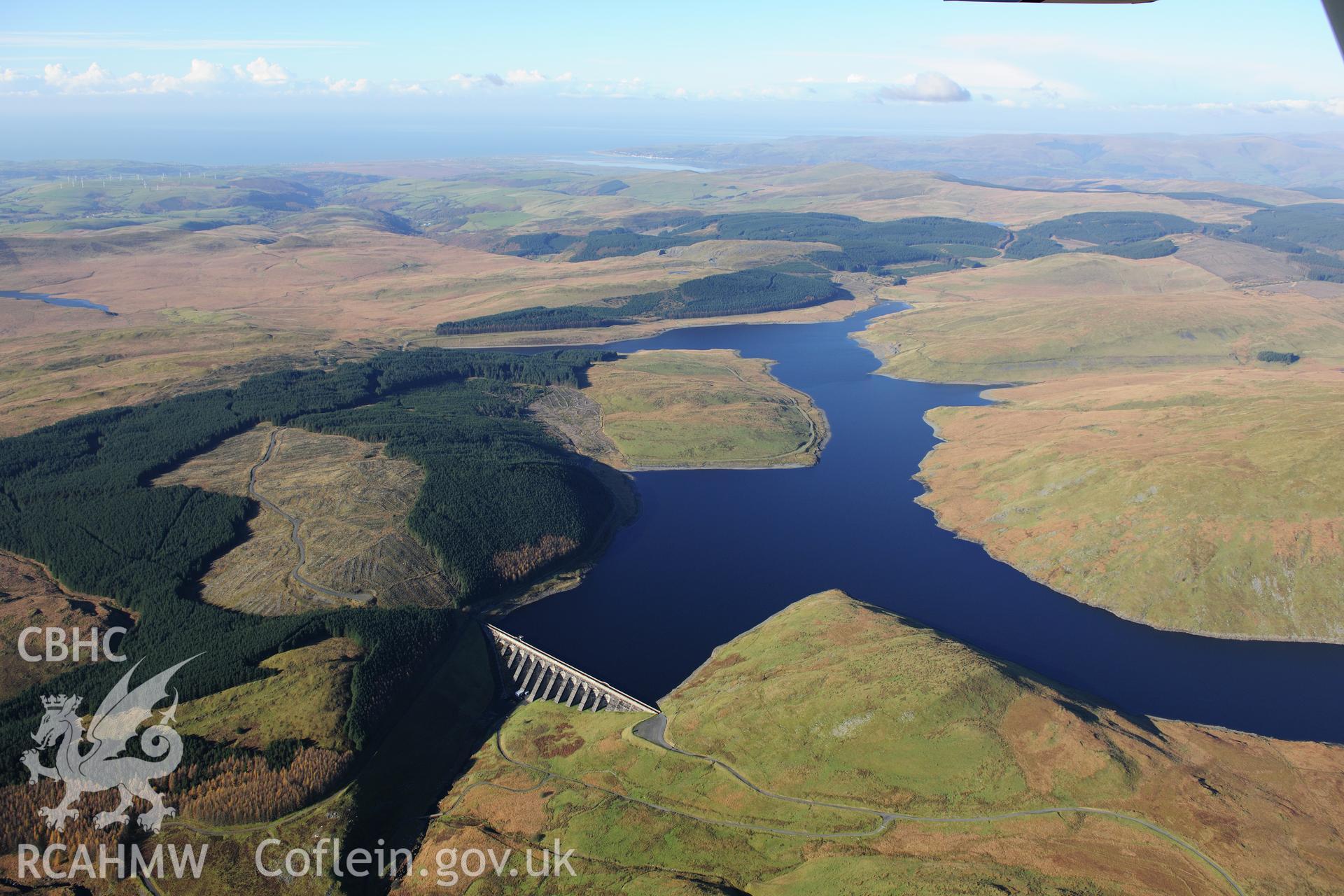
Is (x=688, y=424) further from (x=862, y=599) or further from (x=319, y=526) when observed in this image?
(x=319, y=526)

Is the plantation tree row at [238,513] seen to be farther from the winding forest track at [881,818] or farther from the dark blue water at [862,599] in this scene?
the winding forest track at [881,818]

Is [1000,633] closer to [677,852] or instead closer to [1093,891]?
[1093,891]

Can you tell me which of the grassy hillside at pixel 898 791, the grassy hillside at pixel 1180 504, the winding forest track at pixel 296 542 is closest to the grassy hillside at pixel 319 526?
the winding forest track at pixel 296 542

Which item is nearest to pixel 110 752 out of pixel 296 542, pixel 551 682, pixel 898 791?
pixel 551 682

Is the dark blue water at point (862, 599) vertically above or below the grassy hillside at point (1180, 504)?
below

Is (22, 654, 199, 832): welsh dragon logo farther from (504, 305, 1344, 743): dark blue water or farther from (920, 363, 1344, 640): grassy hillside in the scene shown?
(920, 363, 1344, 640): grassy hillside

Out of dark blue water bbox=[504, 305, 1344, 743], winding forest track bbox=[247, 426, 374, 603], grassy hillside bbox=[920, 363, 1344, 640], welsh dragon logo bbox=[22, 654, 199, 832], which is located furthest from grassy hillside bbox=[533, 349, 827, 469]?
welsh dragon logo bbox=[22, 654, 199, 832]

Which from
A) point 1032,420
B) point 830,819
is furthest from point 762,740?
point 1032,420
